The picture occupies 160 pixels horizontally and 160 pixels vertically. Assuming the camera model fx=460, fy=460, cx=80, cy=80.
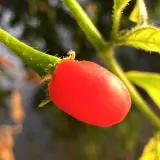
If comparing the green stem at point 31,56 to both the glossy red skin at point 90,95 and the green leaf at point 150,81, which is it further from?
the green leaf at point 150,81

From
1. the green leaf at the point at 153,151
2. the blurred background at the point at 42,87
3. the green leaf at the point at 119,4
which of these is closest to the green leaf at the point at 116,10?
the green leaf at the point at 119,4

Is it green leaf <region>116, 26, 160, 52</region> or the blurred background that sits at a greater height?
green leaf <region>116, 26, 160, 52</region>

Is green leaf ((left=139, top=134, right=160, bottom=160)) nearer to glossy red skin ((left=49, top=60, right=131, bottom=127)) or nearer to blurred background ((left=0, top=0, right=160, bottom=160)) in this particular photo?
glossy red skin ((left=49, top=60, right=131, bottom=127))

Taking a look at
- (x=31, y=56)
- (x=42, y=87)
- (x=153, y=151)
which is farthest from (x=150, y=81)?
(x=42, y=87)

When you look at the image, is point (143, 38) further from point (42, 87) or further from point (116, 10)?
point (42, 87)

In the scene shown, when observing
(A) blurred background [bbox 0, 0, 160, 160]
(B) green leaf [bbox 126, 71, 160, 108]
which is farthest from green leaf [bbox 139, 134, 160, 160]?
(A) blurred background [bbox 0, 0, 160, 160]

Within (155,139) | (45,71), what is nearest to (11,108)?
(155,139)
